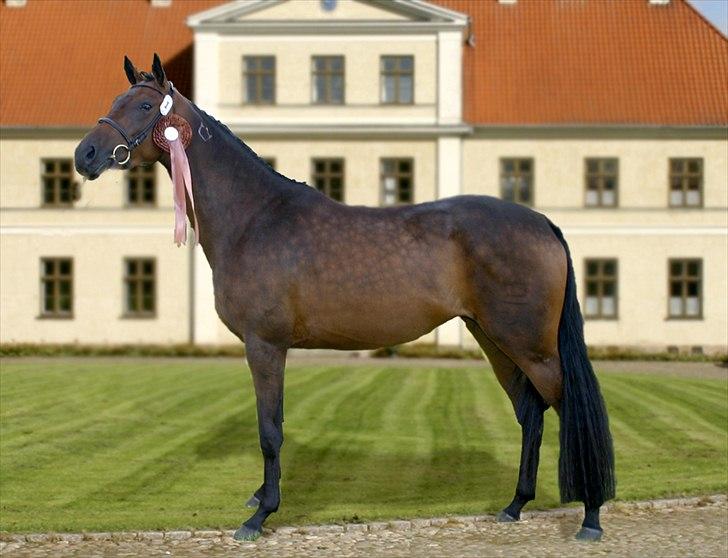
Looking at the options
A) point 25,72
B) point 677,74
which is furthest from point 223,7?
point 677,74

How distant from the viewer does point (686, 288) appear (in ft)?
110

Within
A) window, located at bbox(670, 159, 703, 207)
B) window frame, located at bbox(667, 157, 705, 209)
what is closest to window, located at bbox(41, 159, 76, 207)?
window frame, located at bbox(667, 157, 705, 209)

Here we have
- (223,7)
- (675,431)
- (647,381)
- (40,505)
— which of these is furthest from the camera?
(223,7)

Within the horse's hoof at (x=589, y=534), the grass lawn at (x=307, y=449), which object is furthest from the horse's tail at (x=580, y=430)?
the grass lawn at (x=307, y=449)

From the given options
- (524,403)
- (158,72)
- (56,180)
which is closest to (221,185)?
(158,72)

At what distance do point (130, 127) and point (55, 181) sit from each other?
28125 millimetres

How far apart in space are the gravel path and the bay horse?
273 mm

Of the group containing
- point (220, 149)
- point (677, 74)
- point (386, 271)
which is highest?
point (677, 74)

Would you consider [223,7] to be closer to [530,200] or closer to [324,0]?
[324,0]

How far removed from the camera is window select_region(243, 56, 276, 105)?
3362cm

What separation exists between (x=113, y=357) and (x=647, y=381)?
1467cm

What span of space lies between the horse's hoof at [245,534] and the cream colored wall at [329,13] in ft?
89.0

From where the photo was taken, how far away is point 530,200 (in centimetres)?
3416

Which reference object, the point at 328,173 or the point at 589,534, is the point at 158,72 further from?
the point at 328,173
